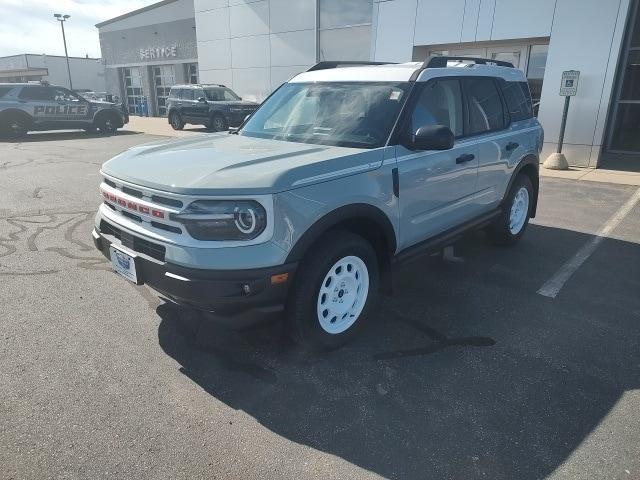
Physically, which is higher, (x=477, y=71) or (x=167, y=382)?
(x=477, y=71)

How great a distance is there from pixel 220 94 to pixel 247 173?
17.7 metres

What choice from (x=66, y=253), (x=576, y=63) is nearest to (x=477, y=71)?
(x=66, y=253)

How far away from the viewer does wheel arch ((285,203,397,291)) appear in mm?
2863

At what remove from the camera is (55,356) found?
3254mm

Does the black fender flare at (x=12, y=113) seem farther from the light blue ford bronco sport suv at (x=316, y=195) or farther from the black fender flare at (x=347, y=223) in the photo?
the black fender flare at (x=347, y=223)

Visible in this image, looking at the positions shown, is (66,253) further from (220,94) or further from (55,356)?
(220,94)

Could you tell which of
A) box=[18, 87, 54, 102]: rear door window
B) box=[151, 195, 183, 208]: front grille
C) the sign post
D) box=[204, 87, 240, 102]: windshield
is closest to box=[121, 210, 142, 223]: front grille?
box=[151, 195, 183, 208]: front grille

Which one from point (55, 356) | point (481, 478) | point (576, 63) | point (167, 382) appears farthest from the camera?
point (576, 63)

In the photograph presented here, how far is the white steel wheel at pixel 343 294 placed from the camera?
3172 mm

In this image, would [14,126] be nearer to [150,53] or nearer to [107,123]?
[107,123]

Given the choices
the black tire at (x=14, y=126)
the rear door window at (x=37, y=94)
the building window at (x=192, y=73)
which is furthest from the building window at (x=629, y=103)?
the building window at (x=192, y=73)

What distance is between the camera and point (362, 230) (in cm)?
338

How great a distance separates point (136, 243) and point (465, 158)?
2799 mm

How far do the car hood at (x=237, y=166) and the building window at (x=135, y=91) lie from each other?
3214 centimetres
